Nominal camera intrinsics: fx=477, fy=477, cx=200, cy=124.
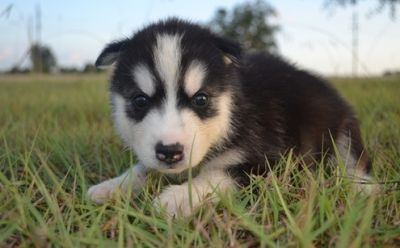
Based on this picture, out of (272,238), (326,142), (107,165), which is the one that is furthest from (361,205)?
(107,165)

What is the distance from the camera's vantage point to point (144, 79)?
3.12 m

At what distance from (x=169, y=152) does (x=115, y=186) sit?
0.69 metres

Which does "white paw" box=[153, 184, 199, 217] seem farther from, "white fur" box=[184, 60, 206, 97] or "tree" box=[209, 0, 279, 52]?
"tree" box=[209, 0, 279, 52]

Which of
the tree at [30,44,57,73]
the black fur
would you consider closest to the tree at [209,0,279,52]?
the tree at [30,44,57,73]

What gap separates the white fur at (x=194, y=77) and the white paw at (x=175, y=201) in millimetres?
622

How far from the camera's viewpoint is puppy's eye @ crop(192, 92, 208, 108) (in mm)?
3129

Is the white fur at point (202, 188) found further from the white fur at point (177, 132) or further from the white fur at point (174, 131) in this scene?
the white fur at point (177, 132)

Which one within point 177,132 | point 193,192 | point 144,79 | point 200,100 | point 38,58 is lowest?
point 38,58

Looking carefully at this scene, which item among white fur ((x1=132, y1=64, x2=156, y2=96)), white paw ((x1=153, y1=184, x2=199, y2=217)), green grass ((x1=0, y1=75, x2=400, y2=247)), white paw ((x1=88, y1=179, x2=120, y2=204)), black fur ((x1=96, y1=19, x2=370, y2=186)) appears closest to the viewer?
green grass ((x1=0, y1=75, x2=400, y2=247))

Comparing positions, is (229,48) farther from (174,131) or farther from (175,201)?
(175,201)

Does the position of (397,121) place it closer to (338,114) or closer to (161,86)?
(338,114)

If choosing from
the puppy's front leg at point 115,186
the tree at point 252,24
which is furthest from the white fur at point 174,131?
the tree at point 252,24

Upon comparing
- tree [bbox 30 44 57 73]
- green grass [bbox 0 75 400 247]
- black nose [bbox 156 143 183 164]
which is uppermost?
black nose [bbox 156 143 183 164]

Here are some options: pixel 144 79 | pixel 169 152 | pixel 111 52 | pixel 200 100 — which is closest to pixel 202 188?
pixel 169 152
